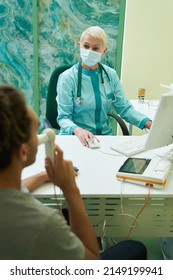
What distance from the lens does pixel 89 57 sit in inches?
78.3

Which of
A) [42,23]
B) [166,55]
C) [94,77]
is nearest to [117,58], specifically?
[166,55]

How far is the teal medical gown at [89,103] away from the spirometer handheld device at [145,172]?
2.25ft

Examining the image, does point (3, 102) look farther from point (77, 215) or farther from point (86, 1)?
point (86, 1)

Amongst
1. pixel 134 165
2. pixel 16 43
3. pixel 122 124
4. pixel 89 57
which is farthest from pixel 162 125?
pixel 16 43

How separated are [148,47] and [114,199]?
222 cm

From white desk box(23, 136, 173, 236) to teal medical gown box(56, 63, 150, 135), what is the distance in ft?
2.16

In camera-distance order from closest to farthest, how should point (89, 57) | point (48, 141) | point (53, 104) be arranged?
point (48, 141)
point (89, 57)
point (53, 104)

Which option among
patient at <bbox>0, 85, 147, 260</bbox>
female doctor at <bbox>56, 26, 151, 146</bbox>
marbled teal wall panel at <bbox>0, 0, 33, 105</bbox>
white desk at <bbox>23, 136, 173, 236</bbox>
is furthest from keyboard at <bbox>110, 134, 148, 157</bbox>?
marbled teal wall panel at <bbox>0, 0, 33, 105</bbox>

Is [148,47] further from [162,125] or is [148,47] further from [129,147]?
[162,125]

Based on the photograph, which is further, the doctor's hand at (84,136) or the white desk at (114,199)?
the doctor's hand at (84,136)

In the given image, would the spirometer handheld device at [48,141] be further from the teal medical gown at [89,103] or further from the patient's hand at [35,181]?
the teal medical gown at [89,103]

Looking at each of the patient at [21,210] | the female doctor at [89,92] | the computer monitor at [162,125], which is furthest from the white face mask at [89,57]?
the patient at [21,210]

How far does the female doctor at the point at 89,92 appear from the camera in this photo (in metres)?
1.99
